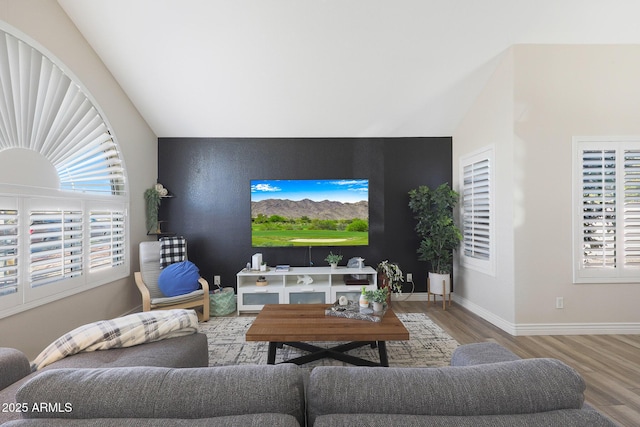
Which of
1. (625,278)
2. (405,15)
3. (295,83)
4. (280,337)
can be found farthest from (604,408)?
(295,83)

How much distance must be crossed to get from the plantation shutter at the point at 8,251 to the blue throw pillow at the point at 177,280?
1.36 meters

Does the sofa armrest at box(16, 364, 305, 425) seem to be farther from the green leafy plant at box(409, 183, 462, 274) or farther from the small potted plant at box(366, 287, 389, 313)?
the green leafy plant at box(409, 183, 462, 274)

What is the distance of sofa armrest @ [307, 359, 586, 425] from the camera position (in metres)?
0.85

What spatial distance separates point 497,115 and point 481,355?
9.89ft

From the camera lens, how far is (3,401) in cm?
129

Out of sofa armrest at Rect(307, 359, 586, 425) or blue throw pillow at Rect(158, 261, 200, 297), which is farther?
blue throw pillow at Rect(158, 261, 200, 297)

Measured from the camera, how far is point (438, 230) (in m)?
4.22

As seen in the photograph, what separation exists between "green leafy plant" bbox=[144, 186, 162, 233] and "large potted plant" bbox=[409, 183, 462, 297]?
3.65 meters

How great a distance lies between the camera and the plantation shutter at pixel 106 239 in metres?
3.34

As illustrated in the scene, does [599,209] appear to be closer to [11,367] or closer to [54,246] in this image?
[11,367]

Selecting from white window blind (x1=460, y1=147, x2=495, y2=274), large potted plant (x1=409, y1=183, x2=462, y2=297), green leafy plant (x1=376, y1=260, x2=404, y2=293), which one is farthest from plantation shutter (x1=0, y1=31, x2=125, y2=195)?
white window blind (x1=460, y1=147, x2=495, y2=274)

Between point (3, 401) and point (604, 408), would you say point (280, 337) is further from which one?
point (604, 408)

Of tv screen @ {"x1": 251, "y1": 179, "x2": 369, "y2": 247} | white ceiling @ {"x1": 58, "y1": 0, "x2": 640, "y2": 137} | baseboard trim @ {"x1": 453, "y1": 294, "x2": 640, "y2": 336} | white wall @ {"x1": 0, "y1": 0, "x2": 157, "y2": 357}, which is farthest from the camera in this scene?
tv screen @ {"x1": 251, "y1": 179, "x2": 369, "y2": 247}

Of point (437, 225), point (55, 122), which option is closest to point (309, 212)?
point (437, 225)
